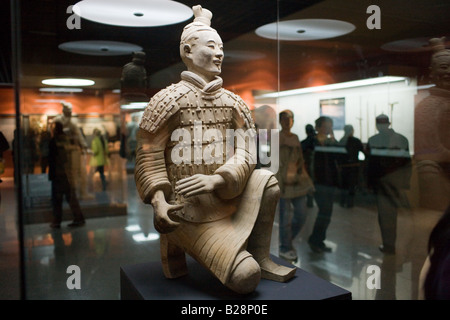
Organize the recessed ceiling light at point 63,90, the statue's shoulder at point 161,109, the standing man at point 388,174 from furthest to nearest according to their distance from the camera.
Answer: the standing man at point 388,174
the recessed ceiling light at point 63,90
the statue's shoulder at point 161,109

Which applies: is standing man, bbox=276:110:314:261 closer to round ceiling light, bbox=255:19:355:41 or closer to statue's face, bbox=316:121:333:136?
statue's face, bbox=316:121:333:136

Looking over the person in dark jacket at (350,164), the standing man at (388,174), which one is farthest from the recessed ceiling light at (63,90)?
the standing man at (388,174)

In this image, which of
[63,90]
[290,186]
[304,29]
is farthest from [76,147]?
[304,29]

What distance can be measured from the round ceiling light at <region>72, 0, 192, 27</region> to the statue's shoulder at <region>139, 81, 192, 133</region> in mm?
911

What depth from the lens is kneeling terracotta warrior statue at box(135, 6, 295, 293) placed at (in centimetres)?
189

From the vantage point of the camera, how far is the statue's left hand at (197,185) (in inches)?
71.9

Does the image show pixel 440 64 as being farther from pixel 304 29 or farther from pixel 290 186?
pixel 290 186

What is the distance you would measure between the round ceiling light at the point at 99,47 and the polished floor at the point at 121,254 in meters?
0.99

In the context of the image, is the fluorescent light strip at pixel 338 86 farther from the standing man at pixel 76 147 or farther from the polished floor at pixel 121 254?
the standing man at pixel 76 147

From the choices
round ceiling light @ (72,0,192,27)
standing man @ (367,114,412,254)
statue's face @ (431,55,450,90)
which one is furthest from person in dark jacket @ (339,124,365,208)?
round ceiling light @ (72,0,192,27)

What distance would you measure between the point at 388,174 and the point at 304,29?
1550 mm

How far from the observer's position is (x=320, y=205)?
391 centimetres

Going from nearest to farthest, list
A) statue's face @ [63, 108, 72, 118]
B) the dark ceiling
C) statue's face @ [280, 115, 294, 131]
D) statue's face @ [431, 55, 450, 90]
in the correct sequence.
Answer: statue's face @ [431, 55, 450, 90], the dark ceiling, statue's face @ [63, 108, 72, 118], statue's face @ [280, 115, 294, 131]

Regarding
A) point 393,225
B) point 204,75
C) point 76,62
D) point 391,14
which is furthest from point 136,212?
point 391,14
